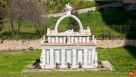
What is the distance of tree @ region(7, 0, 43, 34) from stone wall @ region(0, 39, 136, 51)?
3596 millimetres

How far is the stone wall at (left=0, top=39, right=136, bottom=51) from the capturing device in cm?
4981

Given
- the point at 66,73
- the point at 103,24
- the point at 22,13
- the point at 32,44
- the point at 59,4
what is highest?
the point at 59,4

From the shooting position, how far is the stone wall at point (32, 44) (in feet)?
163

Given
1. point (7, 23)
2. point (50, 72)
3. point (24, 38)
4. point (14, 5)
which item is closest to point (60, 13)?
point (7, 23)

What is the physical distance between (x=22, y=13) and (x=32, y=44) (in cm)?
497

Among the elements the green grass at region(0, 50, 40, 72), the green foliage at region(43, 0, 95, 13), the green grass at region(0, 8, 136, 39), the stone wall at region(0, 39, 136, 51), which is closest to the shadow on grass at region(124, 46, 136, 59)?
the stone wall at region(0, 39, 136, 51)

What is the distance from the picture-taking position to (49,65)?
3475 cm

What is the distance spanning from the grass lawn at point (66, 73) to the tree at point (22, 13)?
6.79m

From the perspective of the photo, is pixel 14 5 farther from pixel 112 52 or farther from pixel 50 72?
pixel 50 72

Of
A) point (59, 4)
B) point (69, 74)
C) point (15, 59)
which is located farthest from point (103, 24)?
point (69, 74)

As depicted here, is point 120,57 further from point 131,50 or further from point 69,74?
point 69,74

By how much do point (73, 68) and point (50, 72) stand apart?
8.66ft

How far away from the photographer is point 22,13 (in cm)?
5388

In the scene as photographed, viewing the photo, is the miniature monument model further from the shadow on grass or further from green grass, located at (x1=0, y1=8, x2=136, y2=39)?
green grass, located at (x1=0, y1=8, x2=136, y2=39)
